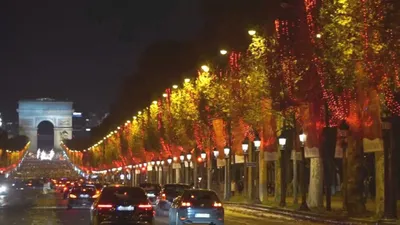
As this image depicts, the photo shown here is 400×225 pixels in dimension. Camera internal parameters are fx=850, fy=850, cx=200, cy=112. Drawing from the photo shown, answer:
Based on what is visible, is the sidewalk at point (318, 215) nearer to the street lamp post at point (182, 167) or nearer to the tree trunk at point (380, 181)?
the tree trunk at point (380, 181)

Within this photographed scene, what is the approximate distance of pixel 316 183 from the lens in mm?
49062

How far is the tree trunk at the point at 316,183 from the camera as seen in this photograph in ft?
159

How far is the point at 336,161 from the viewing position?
7481 cm

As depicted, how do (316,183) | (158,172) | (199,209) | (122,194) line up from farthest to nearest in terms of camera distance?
(158,172) → (316,183) → (199,209) → (122,194)

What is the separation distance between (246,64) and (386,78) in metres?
22.4

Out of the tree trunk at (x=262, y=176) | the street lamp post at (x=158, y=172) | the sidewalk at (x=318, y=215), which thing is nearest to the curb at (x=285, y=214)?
the sidewalk at (x=318, y=215)

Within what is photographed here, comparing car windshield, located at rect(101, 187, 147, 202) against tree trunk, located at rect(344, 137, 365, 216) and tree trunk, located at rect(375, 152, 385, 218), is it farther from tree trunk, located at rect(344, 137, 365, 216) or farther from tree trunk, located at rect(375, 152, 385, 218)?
tree trunk, located at rect(344, 137, 365, 216)

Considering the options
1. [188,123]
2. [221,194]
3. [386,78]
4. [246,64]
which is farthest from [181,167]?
[386,78]

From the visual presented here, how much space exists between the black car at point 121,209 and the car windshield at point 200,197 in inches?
215

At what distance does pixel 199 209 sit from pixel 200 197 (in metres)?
0.70

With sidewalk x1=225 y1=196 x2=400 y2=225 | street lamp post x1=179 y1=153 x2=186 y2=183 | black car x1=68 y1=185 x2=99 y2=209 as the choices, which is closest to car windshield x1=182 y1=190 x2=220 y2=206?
sidewalk x1=225 y1=196 x2=400 y2=225

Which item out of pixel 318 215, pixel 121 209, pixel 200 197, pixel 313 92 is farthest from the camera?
pixel 318 215

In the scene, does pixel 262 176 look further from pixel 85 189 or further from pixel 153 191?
pixel 85 189

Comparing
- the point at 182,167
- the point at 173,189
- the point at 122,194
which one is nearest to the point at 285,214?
the point at 173,189
